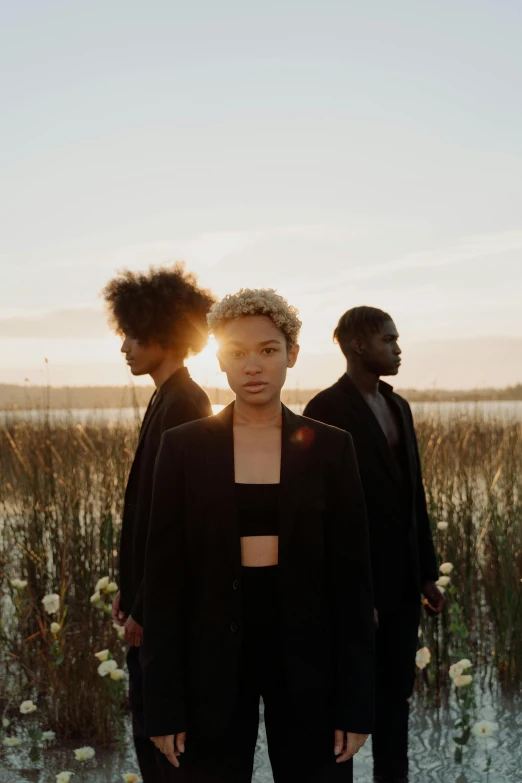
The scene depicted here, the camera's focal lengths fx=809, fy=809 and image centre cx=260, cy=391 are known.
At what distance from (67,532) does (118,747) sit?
4.19ft

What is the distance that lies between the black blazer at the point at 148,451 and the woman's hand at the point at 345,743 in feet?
2.57

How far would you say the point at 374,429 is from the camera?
2.83 meters

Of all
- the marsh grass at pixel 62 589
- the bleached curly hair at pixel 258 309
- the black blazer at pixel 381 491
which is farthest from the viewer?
the marsh grass at pixel 62 589

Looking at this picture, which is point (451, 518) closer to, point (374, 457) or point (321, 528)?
point (374, 457)

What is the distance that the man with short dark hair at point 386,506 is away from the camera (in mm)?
2781

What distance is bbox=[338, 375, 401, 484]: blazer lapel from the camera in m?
2.81

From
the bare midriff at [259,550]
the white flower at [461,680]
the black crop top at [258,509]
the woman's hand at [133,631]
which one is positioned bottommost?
the white flower at [461,680]

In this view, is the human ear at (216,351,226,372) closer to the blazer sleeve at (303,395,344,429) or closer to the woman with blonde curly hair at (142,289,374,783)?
the woman with blonde curly hair at (142,289,374,783)

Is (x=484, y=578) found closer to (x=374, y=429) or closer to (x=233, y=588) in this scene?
(x=374, y=429)

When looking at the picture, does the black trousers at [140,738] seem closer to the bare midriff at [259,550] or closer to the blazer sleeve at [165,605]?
the blazer sleeve at [165,605]

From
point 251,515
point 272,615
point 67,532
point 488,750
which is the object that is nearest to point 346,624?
point 272,615

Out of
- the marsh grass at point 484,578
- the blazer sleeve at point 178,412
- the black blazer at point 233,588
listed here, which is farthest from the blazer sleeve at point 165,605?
the marsh grass at point 484,578

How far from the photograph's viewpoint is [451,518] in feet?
15.5

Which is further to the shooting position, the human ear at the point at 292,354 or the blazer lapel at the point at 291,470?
the human ear at the point at 292,354
